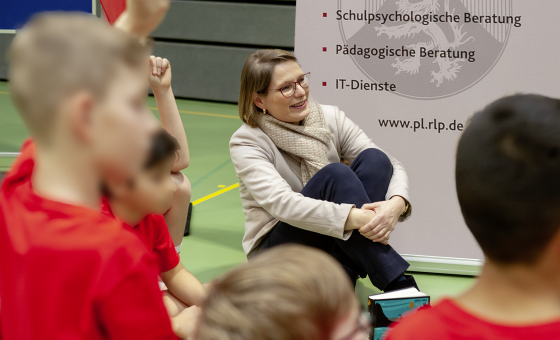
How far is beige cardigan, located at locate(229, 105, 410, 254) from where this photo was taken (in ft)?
6.09

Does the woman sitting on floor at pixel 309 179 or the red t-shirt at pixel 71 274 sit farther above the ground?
the red t-shirt at pixel 71 274

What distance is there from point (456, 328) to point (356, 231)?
121 cm

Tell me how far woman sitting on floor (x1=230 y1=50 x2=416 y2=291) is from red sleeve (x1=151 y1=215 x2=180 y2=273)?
0.63 meters

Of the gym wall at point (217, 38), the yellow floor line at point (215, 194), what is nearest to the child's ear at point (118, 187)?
the yellow floor line at point (215, 194)

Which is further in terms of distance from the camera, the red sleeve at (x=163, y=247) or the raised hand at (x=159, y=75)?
the raised hand at (x=159, y=75)

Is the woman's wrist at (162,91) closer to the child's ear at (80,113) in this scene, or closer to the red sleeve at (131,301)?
the red sleeve at (131,301)

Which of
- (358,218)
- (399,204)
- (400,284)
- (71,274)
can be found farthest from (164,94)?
(71,274)

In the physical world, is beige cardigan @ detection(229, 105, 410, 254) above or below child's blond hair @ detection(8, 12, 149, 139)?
below

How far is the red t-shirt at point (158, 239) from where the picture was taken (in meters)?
1.22

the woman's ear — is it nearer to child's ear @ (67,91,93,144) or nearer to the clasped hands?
the clasped hands

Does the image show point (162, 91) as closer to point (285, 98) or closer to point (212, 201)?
point (285, 98)

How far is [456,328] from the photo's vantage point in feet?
2.23

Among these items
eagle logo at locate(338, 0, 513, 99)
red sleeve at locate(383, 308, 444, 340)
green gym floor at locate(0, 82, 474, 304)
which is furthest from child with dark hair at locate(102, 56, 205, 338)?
eagle logo at locate(338, 0, 513, 99)

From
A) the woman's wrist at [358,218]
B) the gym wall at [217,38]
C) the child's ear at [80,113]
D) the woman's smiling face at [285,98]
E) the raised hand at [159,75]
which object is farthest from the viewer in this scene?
the gym wall at [217,38]
